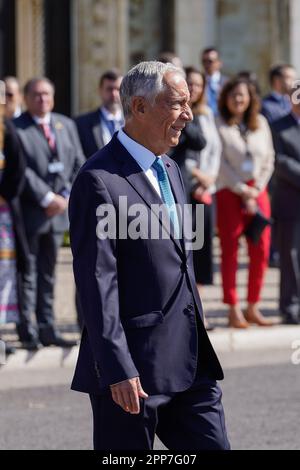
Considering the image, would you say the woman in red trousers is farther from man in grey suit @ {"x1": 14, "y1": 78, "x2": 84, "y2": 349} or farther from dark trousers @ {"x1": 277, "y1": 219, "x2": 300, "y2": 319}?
man in grey suit @ {"x1": 14, "y1": 78, "x2": 84, "y2": 349}

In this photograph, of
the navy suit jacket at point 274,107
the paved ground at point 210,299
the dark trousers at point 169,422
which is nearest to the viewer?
the dark trousers at point 169,422

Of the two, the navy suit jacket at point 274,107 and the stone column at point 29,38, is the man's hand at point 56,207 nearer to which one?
the navy suit jacket at point 274,107

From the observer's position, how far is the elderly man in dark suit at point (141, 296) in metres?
4.84

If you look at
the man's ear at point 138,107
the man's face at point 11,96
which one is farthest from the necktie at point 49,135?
the man's ear at point 138,107

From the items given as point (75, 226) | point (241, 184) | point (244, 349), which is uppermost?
point (75, 226)

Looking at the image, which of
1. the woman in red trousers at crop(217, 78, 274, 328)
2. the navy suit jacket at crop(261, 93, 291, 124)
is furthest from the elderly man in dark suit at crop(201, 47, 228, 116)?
the woman in red trousers at crop(217, 78, 274, 328)

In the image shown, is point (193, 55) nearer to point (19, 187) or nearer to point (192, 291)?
point (19, 187)

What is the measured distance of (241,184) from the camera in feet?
36.7

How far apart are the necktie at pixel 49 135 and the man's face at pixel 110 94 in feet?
1.99

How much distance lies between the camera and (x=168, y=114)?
5.02 metres

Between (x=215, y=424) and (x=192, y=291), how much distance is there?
18.9 inches

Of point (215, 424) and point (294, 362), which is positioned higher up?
point (215, 424)
